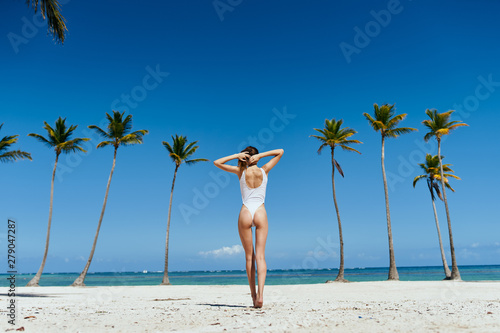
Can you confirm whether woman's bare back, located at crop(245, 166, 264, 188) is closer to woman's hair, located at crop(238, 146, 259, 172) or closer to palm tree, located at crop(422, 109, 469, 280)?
woman's hair, located at crop(238, 146, 259, 172)

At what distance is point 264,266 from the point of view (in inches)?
237

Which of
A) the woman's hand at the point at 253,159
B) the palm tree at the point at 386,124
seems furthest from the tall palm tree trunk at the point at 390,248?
the woman's hand at the point at 253,159

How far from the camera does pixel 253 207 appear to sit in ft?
19.8

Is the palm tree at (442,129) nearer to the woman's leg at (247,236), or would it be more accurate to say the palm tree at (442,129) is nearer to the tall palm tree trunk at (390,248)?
the tall palm tree trunk at (390,248)

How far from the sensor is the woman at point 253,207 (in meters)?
5.95

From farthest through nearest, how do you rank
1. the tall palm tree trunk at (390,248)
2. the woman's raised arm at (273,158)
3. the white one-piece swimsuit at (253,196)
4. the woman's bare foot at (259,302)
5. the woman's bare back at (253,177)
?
the tall palm tree trunk at (390,248)
the woman's raised arm at (273,158)
the woman's bare back at (253,177)
the white one-piece swimsuit at (253,196)
the woman's bare foot at (259,302)

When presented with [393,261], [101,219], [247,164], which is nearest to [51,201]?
[101,219]

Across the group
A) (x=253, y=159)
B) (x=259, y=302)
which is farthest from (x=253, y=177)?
(x=259, y=302)

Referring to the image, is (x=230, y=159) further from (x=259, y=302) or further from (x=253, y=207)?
(x=259, y=302)

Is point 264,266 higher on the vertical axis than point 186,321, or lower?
higher

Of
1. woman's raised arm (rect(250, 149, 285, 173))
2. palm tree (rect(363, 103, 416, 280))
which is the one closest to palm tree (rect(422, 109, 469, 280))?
palm tree (rect(363, 103, 416, 280))

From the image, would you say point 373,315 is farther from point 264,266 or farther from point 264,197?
point 264,197

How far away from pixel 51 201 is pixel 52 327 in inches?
907

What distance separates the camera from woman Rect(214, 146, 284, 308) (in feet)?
19.5
